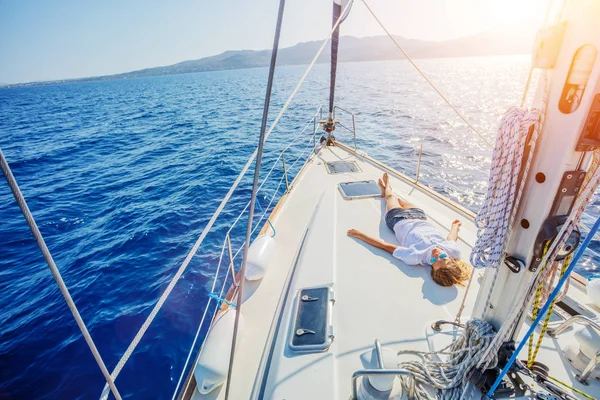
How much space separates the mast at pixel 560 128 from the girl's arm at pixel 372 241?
1720mm

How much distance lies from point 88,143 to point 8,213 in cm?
776

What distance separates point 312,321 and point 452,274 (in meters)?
1.43

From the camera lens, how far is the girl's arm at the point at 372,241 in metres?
3.11

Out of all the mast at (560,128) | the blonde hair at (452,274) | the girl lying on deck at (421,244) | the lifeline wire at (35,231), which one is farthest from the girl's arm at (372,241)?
A: the lifeline wire at (35,231)

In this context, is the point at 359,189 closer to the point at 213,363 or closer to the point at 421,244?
the point at 421,244

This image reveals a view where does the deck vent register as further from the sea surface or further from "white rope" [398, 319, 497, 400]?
"white rope" [398, 319, 497, 400]

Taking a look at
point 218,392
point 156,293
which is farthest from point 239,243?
point 218,392

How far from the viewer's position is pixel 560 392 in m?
1.48

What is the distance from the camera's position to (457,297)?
253cm

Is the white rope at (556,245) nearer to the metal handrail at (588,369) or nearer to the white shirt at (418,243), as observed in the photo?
the metal handrail at (588,369)

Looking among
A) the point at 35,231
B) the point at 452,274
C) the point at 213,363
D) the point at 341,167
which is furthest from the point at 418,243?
the point at 35,231

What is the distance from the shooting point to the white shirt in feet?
9.34

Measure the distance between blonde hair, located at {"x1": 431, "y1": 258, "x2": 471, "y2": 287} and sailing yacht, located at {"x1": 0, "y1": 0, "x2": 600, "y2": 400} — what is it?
0.08 meters

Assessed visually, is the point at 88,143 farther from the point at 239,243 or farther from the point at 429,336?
the point at 429,336
